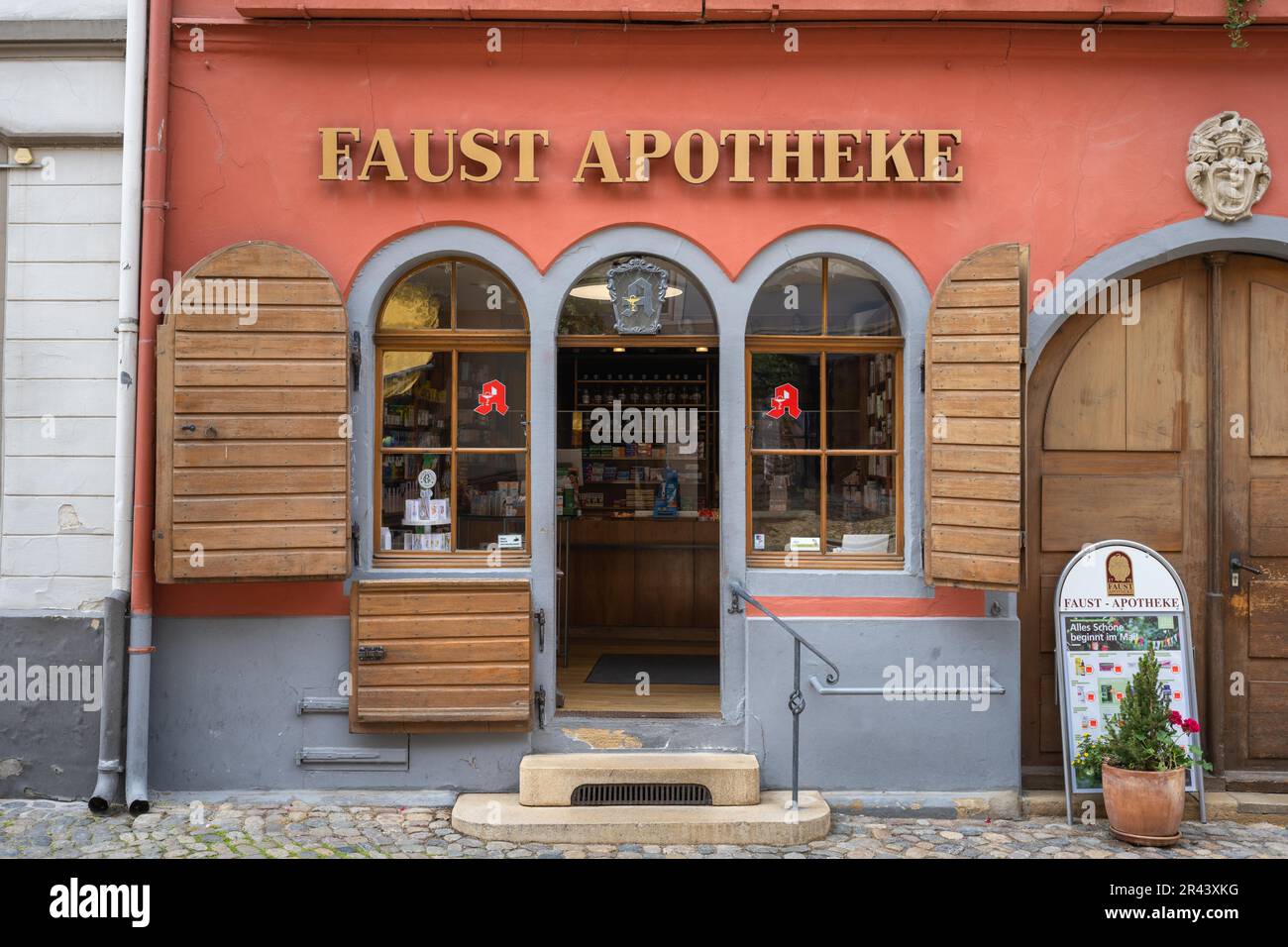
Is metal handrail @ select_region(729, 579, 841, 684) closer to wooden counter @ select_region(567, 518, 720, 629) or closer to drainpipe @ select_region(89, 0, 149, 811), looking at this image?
wooden counter @ select_region(567, 518, 720, 629)

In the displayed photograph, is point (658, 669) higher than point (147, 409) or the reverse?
the reverse

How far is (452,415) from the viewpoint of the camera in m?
6.01

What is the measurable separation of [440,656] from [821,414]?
8.78 ft

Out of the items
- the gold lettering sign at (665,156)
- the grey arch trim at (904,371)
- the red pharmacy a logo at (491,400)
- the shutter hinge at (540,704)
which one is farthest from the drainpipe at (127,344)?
the grey arch trim at (904,371)

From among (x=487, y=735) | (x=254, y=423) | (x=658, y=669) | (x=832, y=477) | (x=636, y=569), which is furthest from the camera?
(x=636, y=569)

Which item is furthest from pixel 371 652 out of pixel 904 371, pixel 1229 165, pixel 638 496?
pixel 1229 165

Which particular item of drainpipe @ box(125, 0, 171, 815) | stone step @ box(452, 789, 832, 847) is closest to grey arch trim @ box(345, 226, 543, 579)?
drainpipe @ box(125, 0, 171, 815)

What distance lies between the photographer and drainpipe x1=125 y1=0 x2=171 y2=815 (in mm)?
5672

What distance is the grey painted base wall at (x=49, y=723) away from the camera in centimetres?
579

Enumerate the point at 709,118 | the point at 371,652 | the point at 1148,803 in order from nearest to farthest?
the point at 1148,803
the point at 371,652
the point at 709,118

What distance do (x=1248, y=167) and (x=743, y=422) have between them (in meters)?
3.29

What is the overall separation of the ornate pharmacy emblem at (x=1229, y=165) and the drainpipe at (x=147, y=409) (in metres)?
6.04

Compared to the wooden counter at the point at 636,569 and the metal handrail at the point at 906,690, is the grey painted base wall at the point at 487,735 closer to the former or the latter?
the metal handrail at the point at 906,690

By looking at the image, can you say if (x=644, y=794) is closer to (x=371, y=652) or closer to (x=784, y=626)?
(x=784, y=626)
